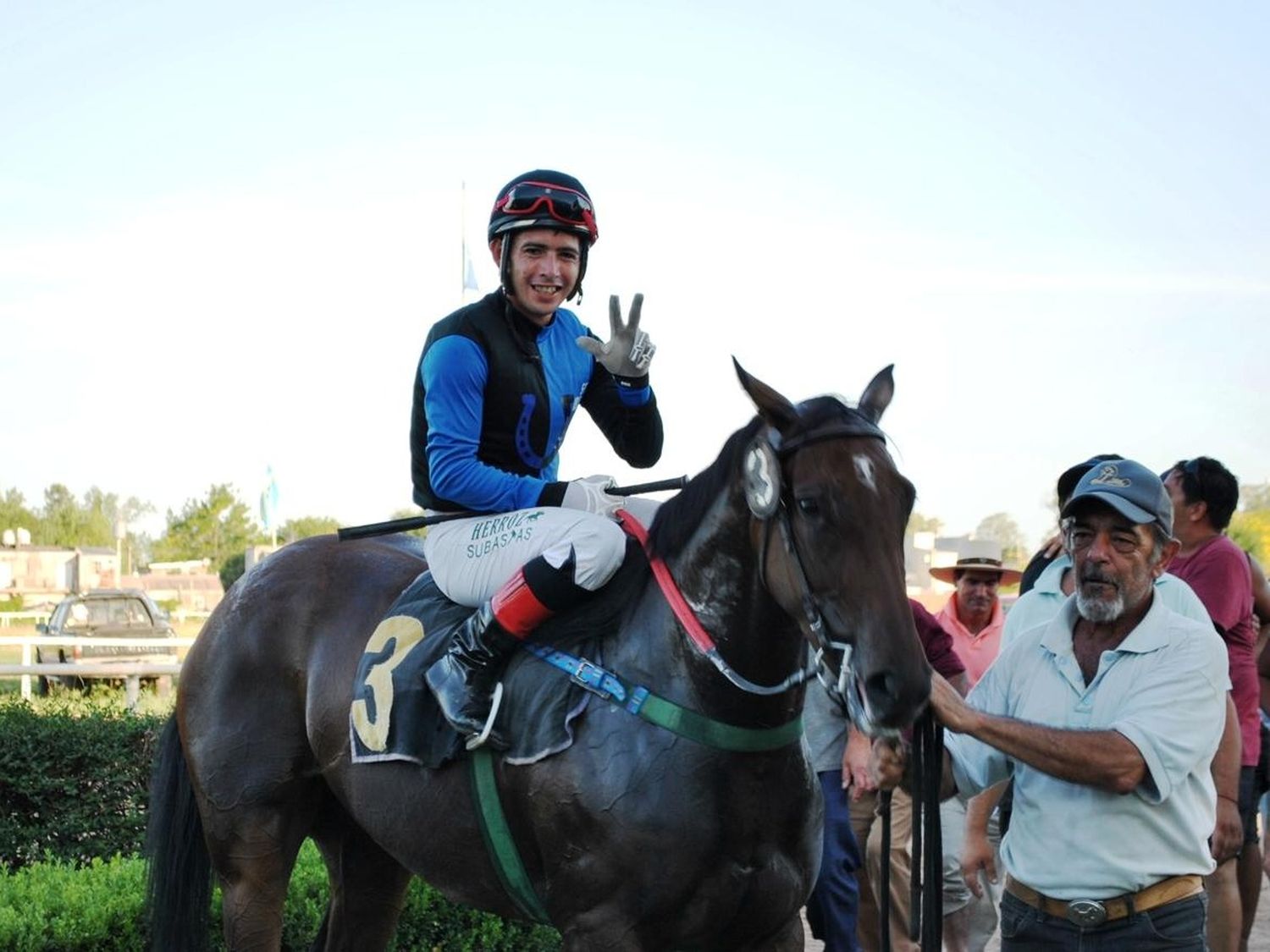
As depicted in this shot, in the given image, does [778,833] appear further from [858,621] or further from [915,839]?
[858,621]

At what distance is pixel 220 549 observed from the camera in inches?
2542

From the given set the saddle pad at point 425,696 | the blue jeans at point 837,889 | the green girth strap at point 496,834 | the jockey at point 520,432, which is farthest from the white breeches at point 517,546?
the blue jeans at point 837,889

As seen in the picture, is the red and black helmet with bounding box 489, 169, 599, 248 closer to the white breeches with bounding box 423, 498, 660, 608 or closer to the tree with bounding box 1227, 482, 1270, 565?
the white breeches with bounding box 423, 498, 660, 608

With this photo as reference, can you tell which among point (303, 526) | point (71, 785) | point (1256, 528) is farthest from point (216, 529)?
point (71, 785)

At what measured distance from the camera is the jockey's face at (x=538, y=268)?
13.4 feet

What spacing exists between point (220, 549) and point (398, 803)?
209ft

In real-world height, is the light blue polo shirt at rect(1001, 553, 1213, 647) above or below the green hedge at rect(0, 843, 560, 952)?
above

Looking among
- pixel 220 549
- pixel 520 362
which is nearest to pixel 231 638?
pixel 520 362

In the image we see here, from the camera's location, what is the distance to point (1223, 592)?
5.46 m

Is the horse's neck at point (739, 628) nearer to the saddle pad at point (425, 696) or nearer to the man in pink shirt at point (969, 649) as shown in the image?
the saddle pad at point (425, 696)

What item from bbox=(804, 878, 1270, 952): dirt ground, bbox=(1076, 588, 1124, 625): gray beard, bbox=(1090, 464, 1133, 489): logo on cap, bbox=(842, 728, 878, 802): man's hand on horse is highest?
bbox=(1090, 464, 1133, 489): logo on cap

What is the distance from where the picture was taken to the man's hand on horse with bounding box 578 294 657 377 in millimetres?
3949

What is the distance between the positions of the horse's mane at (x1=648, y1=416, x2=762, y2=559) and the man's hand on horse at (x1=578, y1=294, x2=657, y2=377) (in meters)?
0.63

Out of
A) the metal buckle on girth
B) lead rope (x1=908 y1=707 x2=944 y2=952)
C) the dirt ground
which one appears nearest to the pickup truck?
the dirt ground
